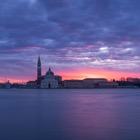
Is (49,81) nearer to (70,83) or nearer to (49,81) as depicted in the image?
(49,81)

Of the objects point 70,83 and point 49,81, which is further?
point 70,83

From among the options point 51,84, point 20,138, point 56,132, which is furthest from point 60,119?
point 51,84

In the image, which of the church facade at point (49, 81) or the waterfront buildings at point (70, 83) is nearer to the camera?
the church facade at point (49, 81)

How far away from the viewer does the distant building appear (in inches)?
5266

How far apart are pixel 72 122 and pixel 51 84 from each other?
118496 millimetres

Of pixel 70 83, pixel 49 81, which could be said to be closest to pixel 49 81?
pixel 49 81

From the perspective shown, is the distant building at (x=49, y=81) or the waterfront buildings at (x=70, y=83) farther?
the waterfront buildings at (x=70, y=83)

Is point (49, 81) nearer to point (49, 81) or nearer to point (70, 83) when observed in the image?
point (49, 81)

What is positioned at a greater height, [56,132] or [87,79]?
[87,79]

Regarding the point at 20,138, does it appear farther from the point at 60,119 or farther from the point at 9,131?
the point at 60,119

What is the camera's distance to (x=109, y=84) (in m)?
150

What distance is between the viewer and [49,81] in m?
134

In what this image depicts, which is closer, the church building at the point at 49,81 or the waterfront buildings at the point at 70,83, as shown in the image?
the church building at the point at 49,81

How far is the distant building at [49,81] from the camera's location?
133750 mm
